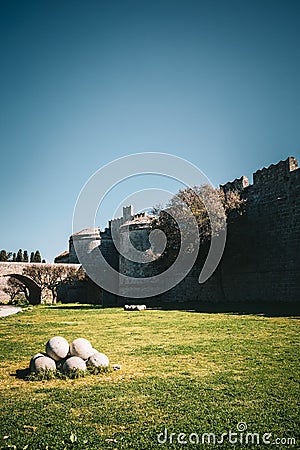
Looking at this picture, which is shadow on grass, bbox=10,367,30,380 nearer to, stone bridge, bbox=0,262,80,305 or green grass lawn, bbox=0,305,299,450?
green grass lawn, bbox=0,305,299,450

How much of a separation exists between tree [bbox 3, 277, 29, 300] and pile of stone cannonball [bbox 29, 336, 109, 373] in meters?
29.5

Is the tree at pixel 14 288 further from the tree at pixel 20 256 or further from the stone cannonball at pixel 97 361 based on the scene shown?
the stone cannonball at pixel 97 361

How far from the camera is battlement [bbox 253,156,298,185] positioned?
18.5 m

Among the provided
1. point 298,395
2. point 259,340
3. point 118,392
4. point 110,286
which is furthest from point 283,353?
point 110,286

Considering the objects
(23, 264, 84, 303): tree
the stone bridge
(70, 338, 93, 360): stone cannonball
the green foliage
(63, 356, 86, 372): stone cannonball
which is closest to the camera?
(63, 356, 86, 372): stone cannonball

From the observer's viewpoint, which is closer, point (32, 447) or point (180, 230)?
point (32, 447)

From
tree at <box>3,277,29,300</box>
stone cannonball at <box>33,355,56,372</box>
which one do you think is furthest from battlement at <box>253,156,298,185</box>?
tree at <box>3,277,29,300</box>

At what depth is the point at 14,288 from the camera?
34531 millimetres

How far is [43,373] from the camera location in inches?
217

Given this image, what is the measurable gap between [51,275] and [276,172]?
18.4 metres

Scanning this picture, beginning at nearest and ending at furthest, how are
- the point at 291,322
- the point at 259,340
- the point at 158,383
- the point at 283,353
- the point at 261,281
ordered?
the point at 158,383
the point at 283,353
the point at 259,340
the point at 291,322
the point at 261,281

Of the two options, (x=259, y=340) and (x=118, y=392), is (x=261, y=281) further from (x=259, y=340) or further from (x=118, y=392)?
(x=118, y=392)

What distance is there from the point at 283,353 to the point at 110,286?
2443 centimetres

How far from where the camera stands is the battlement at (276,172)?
18.5 meters
